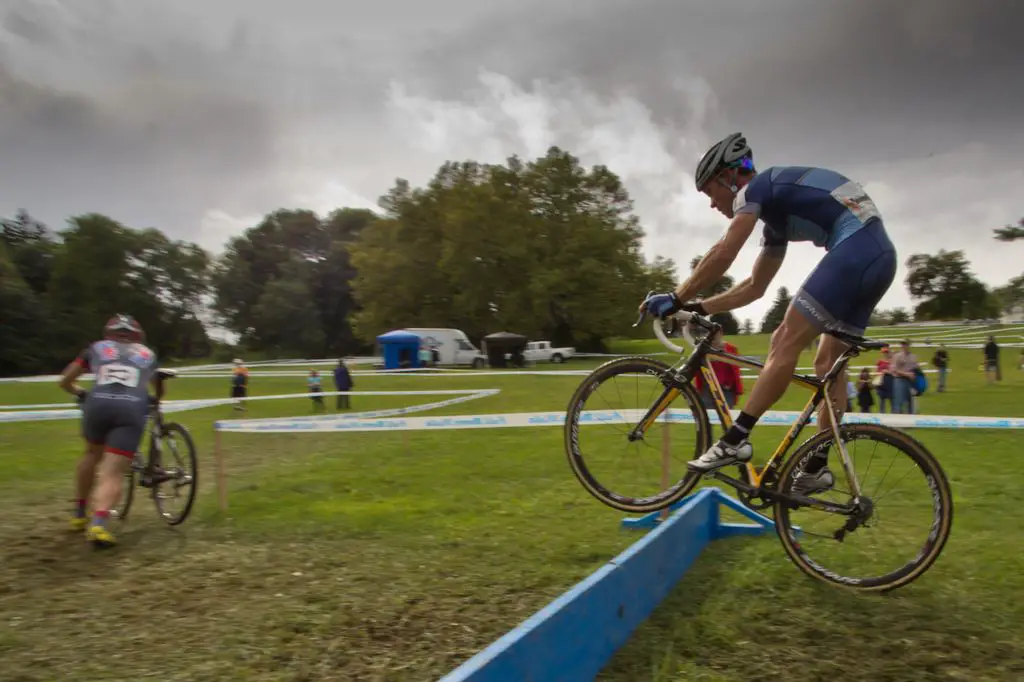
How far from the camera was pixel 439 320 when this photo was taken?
2255 inches

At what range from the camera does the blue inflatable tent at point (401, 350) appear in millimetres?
44375

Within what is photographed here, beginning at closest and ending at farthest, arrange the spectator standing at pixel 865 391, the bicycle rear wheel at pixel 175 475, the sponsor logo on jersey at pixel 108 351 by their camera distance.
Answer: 1. the sponsor logo on jersey at pixel 108 351
2. the bicycle rear wheel at pixel 175 475
3. the spectator standing at pixel 865 391

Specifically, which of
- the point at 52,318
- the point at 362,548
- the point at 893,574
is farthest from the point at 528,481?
the point at 52,318

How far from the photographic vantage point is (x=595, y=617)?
125 inches

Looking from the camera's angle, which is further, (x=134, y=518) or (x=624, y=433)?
(x=134, y=518)

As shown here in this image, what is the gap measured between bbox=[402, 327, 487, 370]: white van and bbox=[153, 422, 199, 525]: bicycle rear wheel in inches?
1504

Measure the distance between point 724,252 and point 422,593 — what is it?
2981 millimetres

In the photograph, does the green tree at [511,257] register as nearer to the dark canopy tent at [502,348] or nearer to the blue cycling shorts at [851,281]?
the dark canopy tent at [502,348]

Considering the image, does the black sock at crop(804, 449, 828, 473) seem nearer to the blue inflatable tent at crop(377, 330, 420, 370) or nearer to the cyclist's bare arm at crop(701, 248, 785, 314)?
the cyclist's bare arm at crop(701, 248, 785, 314)

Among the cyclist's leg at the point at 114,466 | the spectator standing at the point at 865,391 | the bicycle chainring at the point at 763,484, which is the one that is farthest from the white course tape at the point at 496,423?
the spectator standing at the point at 865,391

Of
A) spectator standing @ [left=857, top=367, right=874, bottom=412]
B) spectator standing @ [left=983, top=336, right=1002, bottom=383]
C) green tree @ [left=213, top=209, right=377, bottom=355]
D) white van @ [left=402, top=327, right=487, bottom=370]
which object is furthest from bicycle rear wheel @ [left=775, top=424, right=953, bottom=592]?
green tree @ [left=213, top=209, right=377, bottom=355]

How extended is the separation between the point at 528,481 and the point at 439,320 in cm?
4857

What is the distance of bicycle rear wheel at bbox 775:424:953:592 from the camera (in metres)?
3.79

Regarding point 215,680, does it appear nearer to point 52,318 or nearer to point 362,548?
point 362,548
